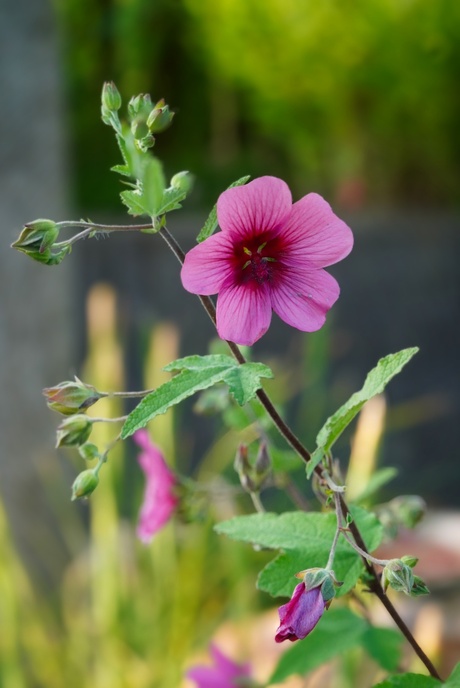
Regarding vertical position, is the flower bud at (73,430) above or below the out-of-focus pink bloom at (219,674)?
above

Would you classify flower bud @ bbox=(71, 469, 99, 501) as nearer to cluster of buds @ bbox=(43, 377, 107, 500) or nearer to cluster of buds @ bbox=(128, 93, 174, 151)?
cluster of buds @ bbox=(43, 377, 107, 500)

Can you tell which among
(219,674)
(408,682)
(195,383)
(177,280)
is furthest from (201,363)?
(177,280)

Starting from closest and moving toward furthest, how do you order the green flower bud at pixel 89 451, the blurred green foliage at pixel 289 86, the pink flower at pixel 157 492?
1. the green flower bud at pixel 89 451
2. the pink flower at pixel 157 492
3. the blurred green foliage at pixel 289 86

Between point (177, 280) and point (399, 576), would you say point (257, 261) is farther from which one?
point (177, 280)

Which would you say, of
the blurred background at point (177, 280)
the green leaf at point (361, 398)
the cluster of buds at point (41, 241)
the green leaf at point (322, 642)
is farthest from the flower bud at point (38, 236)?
the blurred background at point (177, 280)

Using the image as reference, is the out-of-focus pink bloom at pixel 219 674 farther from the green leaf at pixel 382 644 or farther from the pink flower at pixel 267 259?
the pink flower at pixel 267 259

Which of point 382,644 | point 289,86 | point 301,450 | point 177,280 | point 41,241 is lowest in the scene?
point 382,644

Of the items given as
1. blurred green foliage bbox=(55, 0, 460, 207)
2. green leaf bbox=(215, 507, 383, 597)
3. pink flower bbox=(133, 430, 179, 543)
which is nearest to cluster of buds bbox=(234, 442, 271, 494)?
green leaf bbox=(215, 507, 383, 597)

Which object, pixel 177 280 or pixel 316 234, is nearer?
pixel 316 234

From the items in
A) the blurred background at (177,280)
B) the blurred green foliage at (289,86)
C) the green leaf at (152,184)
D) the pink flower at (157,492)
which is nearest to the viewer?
the green leaf at (152,184)
